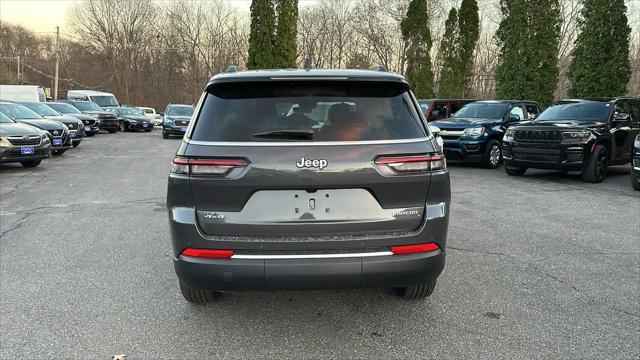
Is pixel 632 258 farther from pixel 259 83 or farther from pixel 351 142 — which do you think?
pixel 259 83

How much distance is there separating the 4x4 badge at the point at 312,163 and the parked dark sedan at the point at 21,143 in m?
10.4

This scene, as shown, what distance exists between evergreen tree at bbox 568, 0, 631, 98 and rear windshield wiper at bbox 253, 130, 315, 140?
1663cm

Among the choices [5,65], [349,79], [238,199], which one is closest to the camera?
[238,199]

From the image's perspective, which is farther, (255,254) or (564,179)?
(564,179)

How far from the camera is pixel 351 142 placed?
9.48 feet

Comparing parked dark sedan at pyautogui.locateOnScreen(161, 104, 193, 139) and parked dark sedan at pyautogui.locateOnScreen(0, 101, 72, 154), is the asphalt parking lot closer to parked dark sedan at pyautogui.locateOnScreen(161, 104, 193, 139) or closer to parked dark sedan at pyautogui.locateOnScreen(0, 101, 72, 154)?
parked dark sedan at pyautogui.locateOnScreen(0, 101, 72, 154)

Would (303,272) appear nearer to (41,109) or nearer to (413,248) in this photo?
(413,248)

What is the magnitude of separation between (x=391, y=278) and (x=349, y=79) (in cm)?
127

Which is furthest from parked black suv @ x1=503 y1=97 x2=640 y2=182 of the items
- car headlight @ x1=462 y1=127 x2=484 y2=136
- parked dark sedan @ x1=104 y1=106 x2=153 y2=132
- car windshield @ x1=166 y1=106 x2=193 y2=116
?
parked dark sedan @ x1=104 y1=106 x2=153 y2=132

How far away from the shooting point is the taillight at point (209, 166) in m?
2.81

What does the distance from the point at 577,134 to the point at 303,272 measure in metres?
9.12

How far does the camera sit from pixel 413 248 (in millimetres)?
2932

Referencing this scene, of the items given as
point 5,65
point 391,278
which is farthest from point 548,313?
point 5,65

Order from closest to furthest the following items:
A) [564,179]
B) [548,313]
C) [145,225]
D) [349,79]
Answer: [349,79], [548,313], [145,225], [564,179]
